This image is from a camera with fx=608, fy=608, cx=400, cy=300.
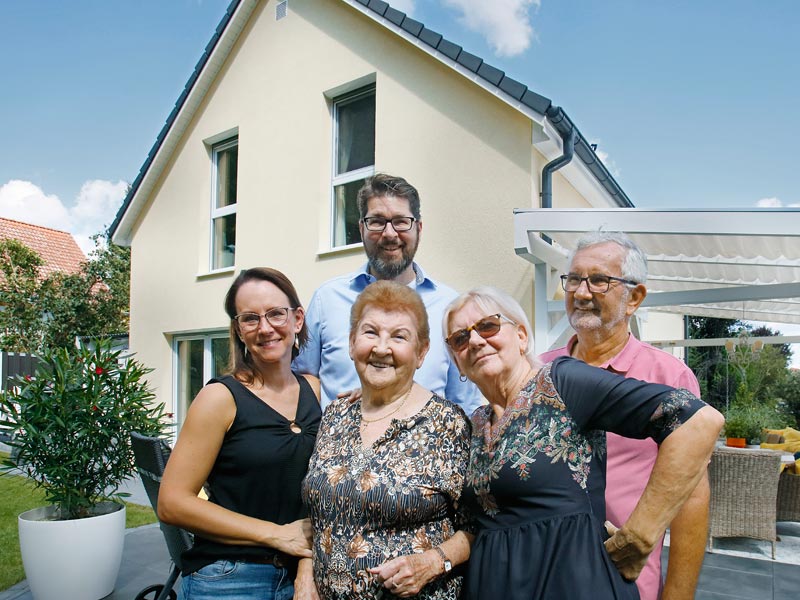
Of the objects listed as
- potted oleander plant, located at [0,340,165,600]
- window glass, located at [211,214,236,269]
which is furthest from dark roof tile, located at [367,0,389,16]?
potted oleander plant, located at [0,340,165,600]

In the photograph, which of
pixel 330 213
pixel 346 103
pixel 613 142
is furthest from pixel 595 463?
pixel 613 142

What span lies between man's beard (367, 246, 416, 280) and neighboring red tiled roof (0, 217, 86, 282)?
72.8ft

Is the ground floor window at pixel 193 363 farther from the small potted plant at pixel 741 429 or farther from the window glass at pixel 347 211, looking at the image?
the small potted plant at pixel 741 429

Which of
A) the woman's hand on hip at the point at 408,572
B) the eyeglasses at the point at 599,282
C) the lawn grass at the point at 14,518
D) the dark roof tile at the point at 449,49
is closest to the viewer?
the woman's hand on hip at the point at 408,572

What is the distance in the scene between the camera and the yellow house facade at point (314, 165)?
5.96 metres

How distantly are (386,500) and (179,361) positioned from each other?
8914 mm

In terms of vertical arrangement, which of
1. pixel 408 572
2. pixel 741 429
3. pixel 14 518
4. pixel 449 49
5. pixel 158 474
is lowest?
pixel 14 518

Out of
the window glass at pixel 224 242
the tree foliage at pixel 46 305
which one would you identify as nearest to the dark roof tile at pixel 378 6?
the window glass at pixel 224 242

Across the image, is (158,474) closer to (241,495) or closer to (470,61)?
(241,495)

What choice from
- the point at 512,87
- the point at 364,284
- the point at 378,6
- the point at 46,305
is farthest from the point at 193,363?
the point at 364,284

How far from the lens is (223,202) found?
939 centimetres

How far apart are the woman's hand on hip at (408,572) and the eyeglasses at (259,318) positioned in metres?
0.85

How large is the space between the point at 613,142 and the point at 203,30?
21.6ft

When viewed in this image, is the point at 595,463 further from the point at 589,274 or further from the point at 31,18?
the point at 31,18
